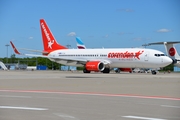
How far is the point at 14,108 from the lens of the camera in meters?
10.8

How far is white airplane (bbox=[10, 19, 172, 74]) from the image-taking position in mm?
42641

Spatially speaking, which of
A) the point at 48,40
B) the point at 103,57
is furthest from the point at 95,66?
the point at 48,40

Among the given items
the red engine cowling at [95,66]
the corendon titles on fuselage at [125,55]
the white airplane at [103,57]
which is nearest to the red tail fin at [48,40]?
the white airplane at [103,57]

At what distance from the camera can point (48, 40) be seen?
54.1 metres

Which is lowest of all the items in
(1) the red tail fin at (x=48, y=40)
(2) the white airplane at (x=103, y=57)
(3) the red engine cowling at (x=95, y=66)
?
(3) the red engine cowling at (x=95, y=66)

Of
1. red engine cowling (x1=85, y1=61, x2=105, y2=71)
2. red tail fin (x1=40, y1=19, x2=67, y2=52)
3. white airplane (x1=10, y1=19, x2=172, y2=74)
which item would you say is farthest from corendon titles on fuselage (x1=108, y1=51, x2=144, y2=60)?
red tail fin (x1=40, y1=19, x2=67, y2=52)

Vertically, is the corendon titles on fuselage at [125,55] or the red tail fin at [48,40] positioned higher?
the red tail fin at [48,40]

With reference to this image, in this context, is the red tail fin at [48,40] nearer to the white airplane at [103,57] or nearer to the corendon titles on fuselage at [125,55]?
the white airplane at [103,57]

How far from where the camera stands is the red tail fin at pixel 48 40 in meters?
54.0

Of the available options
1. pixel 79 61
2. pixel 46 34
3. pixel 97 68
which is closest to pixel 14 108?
pixel 97 68

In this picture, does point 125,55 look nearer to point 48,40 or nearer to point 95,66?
point 95,66

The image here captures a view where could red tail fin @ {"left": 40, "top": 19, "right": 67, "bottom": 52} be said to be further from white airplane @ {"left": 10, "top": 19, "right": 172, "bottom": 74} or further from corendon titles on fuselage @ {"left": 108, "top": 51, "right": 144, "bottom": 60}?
corendon titles on fuselage @ {"left": 108, "top": 51, "right": 144, "bottom": 60}

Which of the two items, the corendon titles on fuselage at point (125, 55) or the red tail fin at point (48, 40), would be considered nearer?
the corendon titles on fuselage at point (125, 55)

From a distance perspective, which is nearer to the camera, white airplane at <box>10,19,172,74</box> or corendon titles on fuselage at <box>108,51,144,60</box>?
white airplane at <box>10,19,172,74</box>
